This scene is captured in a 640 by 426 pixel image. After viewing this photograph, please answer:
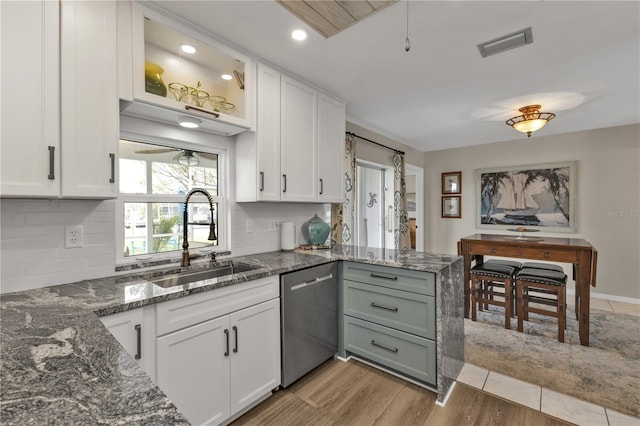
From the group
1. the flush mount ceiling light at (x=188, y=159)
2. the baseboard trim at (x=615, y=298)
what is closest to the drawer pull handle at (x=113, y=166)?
the flush mount ceiling light at (x=188, y=159)

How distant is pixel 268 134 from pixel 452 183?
4.18 metres

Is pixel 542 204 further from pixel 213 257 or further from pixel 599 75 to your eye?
pixel 213 257

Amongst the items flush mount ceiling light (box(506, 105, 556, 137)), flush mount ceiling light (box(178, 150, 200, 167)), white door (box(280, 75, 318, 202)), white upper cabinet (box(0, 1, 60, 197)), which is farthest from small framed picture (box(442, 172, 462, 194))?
white upper cabinet (box(0, 1, 60, 197))

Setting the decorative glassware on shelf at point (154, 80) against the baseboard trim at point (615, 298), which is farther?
the baseboard trim at point (615, 298)

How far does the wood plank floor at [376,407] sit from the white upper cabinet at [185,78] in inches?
76.9

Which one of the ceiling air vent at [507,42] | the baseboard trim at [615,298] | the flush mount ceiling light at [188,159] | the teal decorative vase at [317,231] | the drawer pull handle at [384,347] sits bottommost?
the baseboard trim at [615,298]

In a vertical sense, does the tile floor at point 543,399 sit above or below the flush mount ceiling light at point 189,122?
below

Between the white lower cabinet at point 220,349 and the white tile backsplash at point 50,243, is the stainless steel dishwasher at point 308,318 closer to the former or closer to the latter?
the white lower cabinet at point 220,349

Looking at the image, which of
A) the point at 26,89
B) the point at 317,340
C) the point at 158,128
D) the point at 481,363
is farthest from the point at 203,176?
the point at 481,363

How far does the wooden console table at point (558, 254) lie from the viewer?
9.25ft

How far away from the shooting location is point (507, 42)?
2059 millimetres

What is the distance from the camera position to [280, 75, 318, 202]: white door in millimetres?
2525

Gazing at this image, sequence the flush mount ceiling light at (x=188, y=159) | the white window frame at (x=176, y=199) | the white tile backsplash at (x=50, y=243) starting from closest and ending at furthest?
the white tile backsplash at (x=50, y=243) < the white window frame at (x=176, y=199) < the flush mount ceiling light at (x=188, y=159)

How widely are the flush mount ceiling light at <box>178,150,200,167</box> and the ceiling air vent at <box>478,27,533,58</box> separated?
7.44 ft
